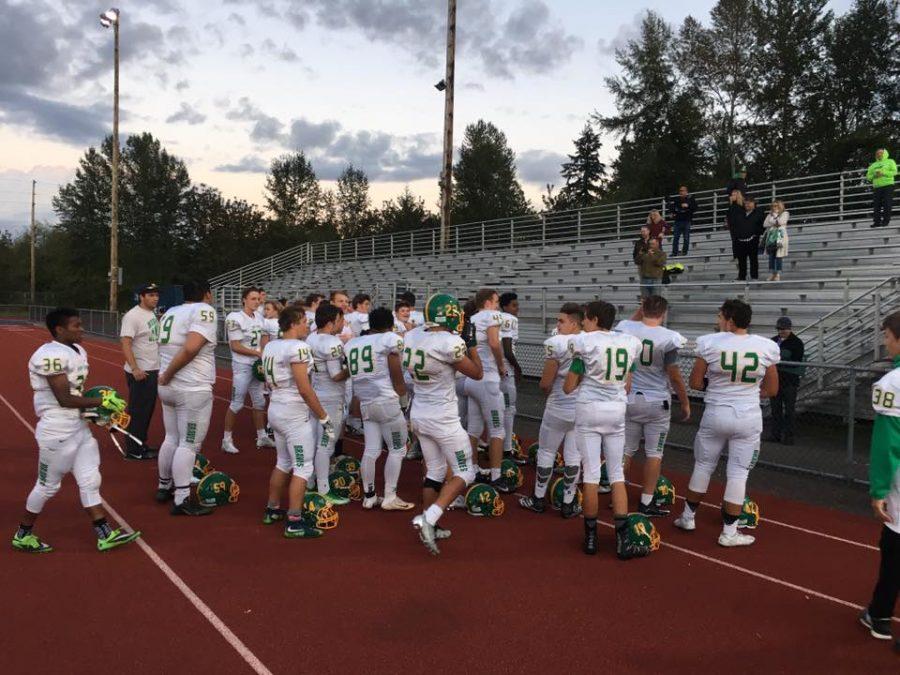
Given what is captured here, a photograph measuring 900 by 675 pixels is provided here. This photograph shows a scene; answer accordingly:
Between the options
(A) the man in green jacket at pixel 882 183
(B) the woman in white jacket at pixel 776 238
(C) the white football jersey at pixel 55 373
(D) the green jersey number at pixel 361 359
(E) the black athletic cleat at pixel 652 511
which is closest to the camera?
(C) the white football jersey at pixel 55 373

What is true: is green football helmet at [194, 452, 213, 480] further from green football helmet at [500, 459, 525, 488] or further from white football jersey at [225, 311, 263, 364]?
green football helmet at [500, 459, 525, 488]

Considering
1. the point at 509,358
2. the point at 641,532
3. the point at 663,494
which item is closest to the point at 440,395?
the point at 641,532

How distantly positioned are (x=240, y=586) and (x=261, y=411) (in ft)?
16.0

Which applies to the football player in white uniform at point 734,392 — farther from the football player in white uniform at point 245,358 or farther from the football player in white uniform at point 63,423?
the football player in white uniform at point 245,358

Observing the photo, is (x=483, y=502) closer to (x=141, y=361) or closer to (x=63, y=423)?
(x=63, y=423)

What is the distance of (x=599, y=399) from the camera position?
5.75m

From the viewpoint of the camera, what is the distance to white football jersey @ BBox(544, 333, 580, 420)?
629cm

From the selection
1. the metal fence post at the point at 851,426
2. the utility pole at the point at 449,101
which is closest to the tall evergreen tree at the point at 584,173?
the utility pole at the point at 449,101

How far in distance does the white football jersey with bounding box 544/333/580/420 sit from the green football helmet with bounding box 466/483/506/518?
1003 millimetres

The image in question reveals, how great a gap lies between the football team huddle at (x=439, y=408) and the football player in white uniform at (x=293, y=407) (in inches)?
0.5

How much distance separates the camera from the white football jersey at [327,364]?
22.3 ft

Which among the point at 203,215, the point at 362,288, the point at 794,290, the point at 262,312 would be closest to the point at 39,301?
the point at 203,215

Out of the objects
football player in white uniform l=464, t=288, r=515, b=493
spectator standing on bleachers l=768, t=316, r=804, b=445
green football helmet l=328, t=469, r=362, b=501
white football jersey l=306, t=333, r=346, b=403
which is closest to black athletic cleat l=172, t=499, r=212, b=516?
green football helmet l=328, t=469, r=362, b=501

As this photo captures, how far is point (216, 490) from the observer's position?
6.89 meters
